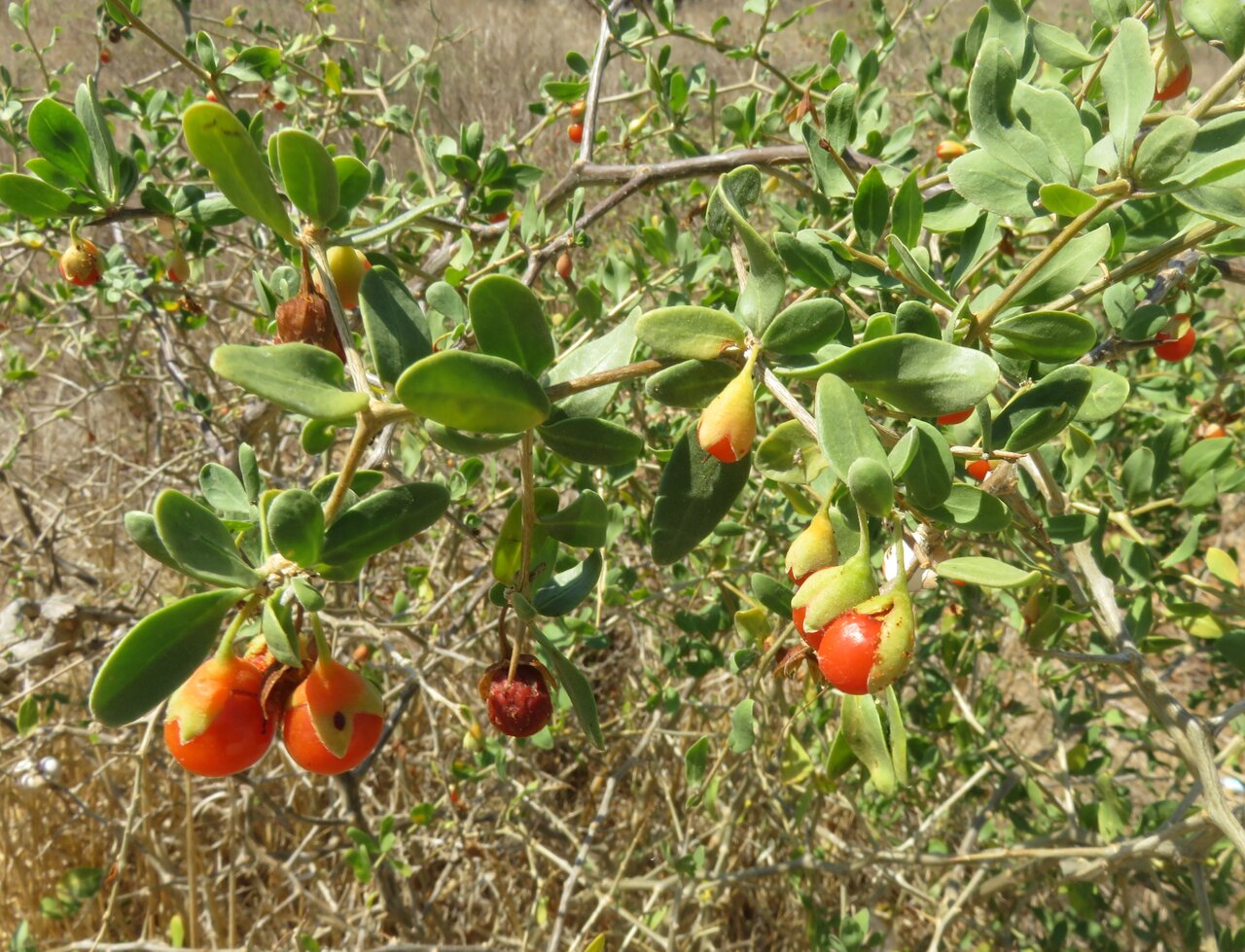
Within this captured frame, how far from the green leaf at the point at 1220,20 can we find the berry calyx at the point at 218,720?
1.04 meters

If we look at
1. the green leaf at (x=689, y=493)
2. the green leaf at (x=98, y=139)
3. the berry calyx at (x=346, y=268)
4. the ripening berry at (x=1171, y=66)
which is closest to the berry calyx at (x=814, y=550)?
the green leaf at (x=689, y=493)

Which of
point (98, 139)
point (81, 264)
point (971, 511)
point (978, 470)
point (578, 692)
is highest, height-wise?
point (98, 139)

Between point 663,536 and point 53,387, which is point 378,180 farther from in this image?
point 53,387

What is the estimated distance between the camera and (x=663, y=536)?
2.03 feet

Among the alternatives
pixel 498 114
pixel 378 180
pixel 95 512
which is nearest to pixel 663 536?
pixel 378 180

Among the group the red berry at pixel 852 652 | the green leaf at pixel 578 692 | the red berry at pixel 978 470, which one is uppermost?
the red berry at pixel 852 652

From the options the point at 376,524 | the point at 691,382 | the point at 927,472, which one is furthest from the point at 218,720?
the point at 927,472

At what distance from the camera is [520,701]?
744 millimetres

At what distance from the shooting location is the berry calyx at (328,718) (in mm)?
653

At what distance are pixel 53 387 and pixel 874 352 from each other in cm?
538

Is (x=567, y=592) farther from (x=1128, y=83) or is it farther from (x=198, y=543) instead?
(x=1128, y=83)

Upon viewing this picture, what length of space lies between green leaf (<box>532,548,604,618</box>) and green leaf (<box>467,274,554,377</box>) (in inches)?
9.0

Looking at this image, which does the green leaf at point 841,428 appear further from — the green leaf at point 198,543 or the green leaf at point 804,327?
the green leaf at point 198,543

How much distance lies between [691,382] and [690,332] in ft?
0.15
